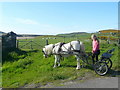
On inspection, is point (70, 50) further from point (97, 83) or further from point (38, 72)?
point (97, 83)

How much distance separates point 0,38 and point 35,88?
8.32 metres

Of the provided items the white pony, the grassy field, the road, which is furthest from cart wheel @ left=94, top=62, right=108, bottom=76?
the white pony

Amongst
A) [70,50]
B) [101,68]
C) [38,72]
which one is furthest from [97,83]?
[38,72]

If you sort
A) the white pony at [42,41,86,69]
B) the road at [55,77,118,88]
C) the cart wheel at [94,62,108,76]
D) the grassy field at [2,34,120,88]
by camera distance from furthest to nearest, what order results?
the white pony at [42,41,86,69], the cart wheel at [94,62,108,76], the grassy field at [2,34,120,88], the road at [55,77,118,88]

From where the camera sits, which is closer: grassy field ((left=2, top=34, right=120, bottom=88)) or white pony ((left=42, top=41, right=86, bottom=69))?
grassy field ((left=2, top=34, right=120, bottom=88))

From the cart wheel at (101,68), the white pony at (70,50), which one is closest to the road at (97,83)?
the cart wheel at (101,68)

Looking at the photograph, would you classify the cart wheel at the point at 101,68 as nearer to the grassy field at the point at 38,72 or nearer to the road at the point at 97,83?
the grassy field at the point at 38,72

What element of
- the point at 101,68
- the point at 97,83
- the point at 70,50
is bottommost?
the point at 97,83

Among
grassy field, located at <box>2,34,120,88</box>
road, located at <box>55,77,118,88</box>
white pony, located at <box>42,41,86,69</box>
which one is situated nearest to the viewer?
road, located at <box>55,77,118,88</box>

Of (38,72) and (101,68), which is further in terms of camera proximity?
(38,72)

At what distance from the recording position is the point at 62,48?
8.37 metres

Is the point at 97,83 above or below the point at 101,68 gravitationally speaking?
below

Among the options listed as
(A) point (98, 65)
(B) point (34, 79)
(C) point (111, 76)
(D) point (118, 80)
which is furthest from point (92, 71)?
(B) point (34, 79)

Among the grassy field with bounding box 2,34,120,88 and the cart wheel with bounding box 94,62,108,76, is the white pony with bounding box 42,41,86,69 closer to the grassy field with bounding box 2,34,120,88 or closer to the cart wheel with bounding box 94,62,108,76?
the grassy field with bounding box 2,34,120,88
